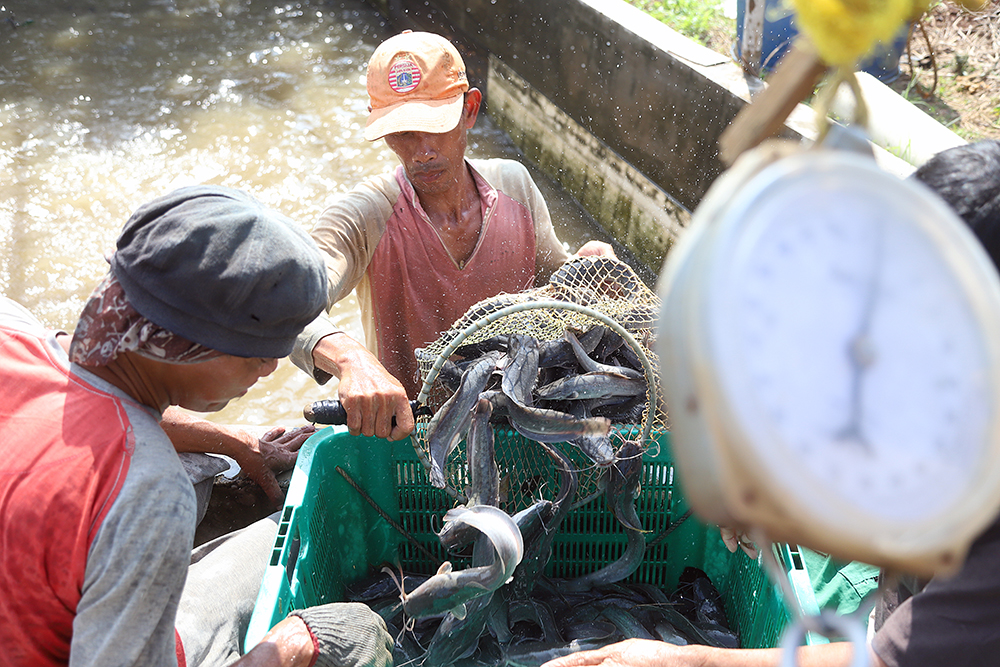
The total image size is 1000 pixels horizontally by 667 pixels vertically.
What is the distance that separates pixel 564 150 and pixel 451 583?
4619 millimetres

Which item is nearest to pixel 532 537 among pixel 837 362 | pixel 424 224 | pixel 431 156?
pixel 424 224

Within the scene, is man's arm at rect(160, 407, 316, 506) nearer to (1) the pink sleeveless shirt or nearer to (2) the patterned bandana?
(1) the pink sleeveless shirt

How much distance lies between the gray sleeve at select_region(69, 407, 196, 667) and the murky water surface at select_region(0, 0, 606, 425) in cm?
285

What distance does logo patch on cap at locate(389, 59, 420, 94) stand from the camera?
264 centimetres

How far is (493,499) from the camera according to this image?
2008mm

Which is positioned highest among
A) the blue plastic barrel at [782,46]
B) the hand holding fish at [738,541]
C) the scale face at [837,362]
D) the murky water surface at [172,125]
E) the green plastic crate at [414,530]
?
the scale face at [837,362]

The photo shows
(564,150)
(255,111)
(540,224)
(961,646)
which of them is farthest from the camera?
(255,111)

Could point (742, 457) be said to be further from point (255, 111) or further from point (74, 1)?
point (74, 1)

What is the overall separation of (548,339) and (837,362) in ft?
4.93

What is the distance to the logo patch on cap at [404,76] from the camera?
264cm

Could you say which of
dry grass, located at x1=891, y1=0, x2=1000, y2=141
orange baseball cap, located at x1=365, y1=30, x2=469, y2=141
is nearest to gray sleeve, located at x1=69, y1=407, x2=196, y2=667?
orange baseball cap, located at x1=365, y1=30, x2=469, y2=141

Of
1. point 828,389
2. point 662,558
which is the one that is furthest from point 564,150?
point 828,389

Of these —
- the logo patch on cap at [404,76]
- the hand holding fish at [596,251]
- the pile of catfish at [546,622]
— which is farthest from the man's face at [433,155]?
the pile of catfish at [546,622]

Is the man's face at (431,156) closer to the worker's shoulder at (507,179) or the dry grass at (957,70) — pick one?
the worker's shoulder at (507,179)
